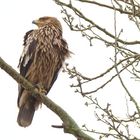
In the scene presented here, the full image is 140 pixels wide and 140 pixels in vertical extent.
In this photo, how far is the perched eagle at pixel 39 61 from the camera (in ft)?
20.5

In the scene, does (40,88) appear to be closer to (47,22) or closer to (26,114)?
(26,114)

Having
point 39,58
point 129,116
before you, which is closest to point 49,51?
point 39,58

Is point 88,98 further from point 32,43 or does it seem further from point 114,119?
point 32,43

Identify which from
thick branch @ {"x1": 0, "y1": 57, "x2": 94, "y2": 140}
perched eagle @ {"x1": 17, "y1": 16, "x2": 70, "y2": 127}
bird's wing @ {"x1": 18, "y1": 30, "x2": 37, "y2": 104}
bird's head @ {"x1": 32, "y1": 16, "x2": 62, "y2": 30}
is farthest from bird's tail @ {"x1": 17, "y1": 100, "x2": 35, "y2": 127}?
thick branch @ {"x1": 0, "y1": 57, "x2": 94, "y2": 140}

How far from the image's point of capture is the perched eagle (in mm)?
6262

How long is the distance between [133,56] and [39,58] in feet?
5.21

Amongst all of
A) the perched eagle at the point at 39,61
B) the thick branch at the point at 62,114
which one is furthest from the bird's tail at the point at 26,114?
the thick branch at the point at 62,114

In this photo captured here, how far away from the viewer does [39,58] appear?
20.8ft

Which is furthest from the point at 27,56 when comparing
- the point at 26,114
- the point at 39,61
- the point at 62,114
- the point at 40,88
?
the point at 62,114

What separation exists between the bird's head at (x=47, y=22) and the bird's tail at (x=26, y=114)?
1413mm

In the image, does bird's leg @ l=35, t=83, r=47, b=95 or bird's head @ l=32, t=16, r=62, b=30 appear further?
bird's head @ l=32, t=16, r=62, b=30

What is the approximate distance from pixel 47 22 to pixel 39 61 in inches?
42.0

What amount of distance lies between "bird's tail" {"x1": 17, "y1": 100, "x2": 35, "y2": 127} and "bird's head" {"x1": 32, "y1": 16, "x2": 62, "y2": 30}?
141 centimetres

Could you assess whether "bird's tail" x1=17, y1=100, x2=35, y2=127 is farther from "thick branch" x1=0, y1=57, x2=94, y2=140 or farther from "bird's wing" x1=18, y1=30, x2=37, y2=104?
"thick branch" x1=0, y1=57, x2=94, y2=140
